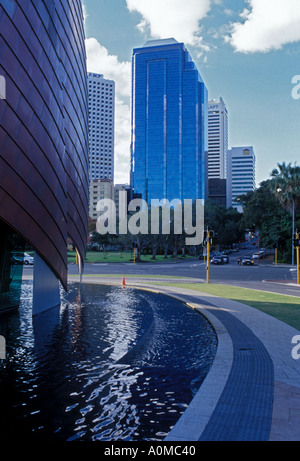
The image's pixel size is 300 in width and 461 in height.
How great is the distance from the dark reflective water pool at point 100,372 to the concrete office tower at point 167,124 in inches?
5352

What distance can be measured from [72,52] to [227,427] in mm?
15296

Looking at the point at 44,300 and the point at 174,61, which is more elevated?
the point at 174,61

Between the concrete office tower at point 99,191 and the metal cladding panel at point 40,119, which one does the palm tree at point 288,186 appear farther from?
the concrete office tower at point 99,191

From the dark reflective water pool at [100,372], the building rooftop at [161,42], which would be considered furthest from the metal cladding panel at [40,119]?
the building rooftop at [161,42]

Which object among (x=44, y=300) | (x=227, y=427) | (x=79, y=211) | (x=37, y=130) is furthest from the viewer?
(x=79, y=211)

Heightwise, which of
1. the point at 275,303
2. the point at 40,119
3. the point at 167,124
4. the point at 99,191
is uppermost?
the point at 167,124

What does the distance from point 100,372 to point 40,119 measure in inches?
301

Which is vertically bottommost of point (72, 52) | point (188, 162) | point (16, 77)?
point (16, 77)

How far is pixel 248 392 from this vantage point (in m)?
5.60

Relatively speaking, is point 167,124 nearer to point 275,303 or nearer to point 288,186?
point 288,186

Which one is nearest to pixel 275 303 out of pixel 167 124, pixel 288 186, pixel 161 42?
pixel 288 186

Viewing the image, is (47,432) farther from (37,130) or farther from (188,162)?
(188,162)

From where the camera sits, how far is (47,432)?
4523 mm

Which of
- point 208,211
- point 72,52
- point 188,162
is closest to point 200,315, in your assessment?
point 72,52
